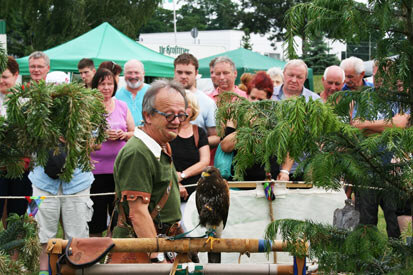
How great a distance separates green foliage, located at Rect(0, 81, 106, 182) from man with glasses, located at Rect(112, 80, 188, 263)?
91cm

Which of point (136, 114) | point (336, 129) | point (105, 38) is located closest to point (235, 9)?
point (105, 38)

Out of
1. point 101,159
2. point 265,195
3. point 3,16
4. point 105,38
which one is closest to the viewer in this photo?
point 265,195

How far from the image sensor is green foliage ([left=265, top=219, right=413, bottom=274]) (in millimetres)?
2318

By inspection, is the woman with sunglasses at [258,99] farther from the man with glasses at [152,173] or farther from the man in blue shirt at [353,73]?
the man with glasses at [152,173]

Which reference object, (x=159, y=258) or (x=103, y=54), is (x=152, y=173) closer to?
(x=159, y=258)

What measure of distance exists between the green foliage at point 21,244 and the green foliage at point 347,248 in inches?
41.2

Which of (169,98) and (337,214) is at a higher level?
(169,98)

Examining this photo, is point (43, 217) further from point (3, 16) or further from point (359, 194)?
point (3, 16)

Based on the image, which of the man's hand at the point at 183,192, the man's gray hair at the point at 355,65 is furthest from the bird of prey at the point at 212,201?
A: the man's gray hair at the point at 355,65

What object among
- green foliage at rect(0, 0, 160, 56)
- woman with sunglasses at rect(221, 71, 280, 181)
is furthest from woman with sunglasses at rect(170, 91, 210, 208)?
green foliage at rect(0, 0, 160, 56)

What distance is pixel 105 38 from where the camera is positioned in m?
12.4

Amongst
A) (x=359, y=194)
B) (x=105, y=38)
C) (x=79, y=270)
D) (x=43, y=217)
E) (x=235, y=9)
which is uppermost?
(x=235, y=9)

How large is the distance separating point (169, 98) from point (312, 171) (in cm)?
127

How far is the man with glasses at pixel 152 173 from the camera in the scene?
3172mm
